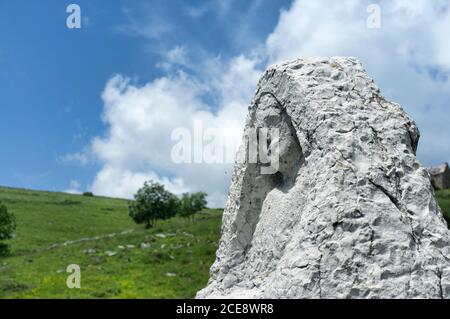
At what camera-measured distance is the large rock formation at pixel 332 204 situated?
274 inches

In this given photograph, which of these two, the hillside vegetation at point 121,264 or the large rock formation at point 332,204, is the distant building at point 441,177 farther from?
the large rock formation at point 332,204

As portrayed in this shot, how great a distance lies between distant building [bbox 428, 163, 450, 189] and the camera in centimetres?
8388

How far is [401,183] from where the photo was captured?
25.3ft

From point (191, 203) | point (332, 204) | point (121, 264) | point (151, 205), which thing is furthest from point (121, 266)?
point (191, 203)

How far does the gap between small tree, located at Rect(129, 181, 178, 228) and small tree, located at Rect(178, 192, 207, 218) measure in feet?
17.0

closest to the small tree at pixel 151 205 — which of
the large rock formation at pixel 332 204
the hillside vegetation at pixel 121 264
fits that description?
the hillside vegetation at pixel 121 264

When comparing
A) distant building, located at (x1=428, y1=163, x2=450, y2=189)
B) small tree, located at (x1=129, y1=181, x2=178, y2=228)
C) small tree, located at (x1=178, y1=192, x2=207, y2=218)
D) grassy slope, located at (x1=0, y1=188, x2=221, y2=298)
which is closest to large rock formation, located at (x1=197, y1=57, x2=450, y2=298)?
grassy slope, located at (x1=0, y1=188, x2=221, y2=298)

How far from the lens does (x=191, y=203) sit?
268ft

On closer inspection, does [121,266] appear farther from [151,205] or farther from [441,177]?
[441,177]

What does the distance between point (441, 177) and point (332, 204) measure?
83364 millimetres

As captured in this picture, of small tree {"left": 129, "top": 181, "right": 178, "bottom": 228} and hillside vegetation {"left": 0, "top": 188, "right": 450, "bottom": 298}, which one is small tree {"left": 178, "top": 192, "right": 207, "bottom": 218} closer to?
small tree {"left": 129, "top": 181, "right": 178, "bottom": 228}

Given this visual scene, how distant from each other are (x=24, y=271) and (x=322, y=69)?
33.7 metres
